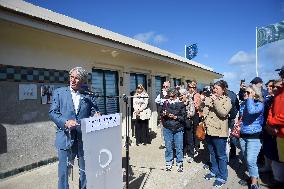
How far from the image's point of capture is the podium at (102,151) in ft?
11.1

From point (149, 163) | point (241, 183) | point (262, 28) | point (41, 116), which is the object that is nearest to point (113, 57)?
point (41, 116)

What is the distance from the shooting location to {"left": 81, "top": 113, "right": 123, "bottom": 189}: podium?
3373 millimetres

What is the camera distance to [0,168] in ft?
18.4

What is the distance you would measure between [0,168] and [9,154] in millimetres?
318

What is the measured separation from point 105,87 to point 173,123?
3.86 metres

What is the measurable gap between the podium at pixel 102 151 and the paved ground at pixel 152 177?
4.44 feet

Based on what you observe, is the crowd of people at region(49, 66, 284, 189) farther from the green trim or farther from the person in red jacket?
the green trim

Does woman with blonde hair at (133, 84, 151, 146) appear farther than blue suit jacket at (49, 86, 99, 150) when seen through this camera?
Yes

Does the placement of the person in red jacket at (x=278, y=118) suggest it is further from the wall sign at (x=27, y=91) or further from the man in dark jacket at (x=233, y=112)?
the wall sign at (x=27, y=91)

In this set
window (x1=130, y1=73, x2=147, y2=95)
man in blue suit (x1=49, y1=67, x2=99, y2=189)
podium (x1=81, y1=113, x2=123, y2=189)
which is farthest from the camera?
window (x1=130, y1=73, x2=147, y2=95)

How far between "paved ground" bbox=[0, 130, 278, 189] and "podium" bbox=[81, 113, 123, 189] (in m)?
1.35

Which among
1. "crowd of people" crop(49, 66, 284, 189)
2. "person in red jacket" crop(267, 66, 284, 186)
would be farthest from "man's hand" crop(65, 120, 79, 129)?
"person in red jacket" crop(267, 66, 284, 186)

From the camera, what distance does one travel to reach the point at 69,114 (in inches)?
153

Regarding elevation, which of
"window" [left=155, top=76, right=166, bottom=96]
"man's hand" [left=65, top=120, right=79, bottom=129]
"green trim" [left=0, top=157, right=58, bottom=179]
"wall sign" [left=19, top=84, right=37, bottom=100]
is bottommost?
"green trim" [left=0, top=157, right=58, bottom=179]
